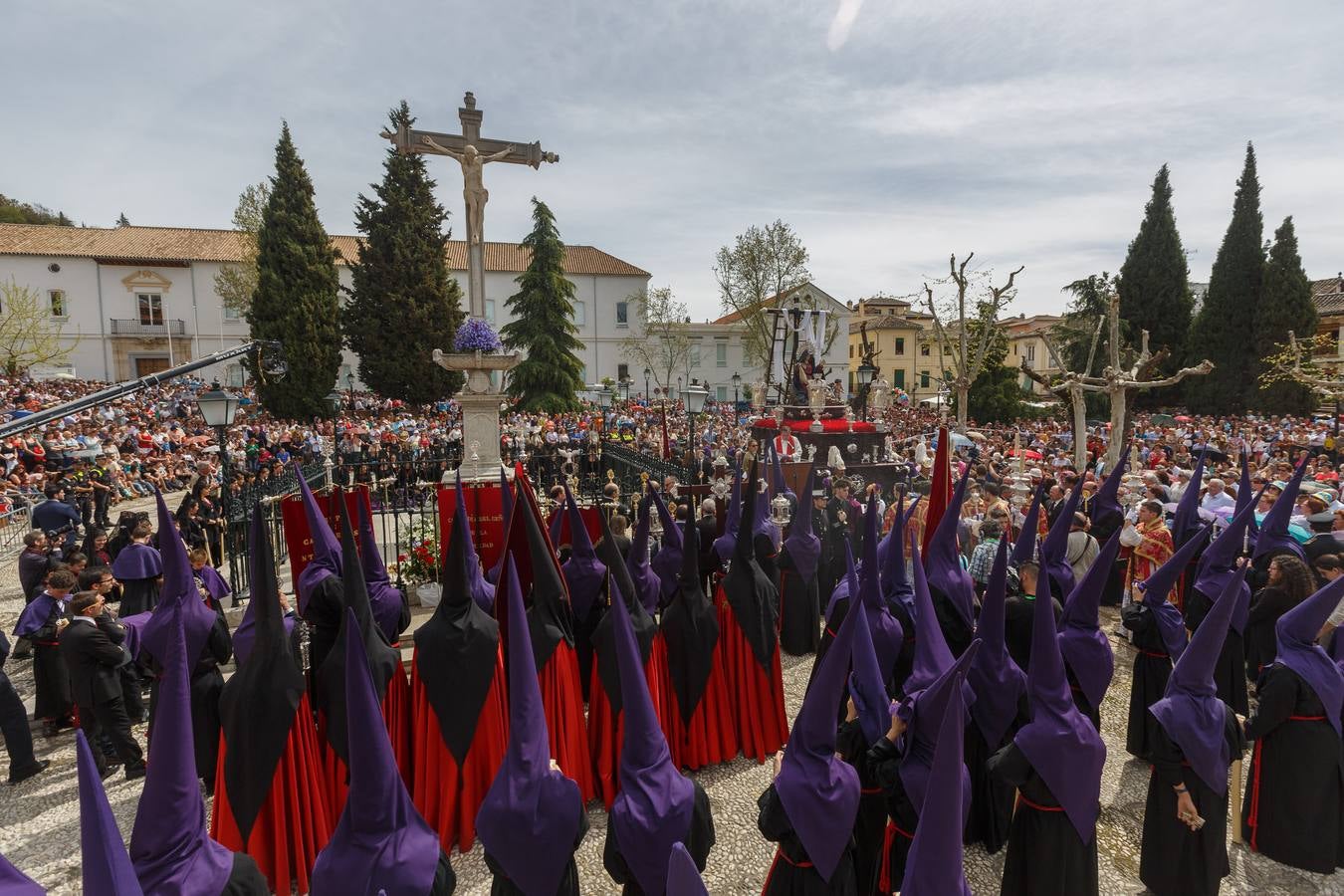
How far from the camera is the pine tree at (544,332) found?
32656 mm

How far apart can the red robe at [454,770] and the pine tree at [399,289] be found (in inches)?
1221

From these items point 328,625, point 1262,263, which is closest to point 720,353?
point 1262,263

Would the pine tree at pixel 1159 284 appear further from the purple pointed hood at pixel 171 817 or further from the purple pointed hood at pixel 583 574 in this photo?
the purple pointed hood at pixel 171 817

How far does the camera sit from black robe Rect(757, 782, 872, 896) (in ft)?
10.6

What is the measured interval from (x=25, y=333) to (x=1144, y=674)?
A: 46719 mm

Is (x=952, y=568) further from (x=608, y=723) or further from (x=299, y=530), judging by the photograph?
(x=299, y=530)

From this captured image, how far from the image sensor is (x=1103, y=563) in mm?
4199

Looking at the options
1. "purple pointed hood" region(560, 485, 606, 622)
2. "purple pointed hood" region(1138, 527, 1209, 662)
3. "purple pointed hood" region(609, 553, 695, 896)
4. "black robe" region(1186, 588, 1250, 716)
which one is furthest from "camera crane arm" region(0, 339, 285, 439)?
"black robe" region(1186, 588, 1250, 716)

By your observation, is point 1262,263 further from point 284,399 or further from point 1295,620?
point 284,399

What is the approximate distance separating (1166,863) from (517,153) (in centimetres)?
1162

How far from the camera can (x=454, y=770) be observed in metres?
4.78

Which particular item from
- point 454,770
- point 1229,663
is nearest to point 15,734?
point 454,770

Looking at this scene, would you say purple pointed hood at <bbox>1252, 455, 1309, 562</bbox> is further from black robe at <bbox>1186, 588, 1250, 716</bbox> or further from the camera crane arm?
the camera crane arm

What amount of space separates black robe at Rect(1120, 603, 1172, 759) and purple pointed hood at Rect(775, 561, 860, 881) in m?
3.23
